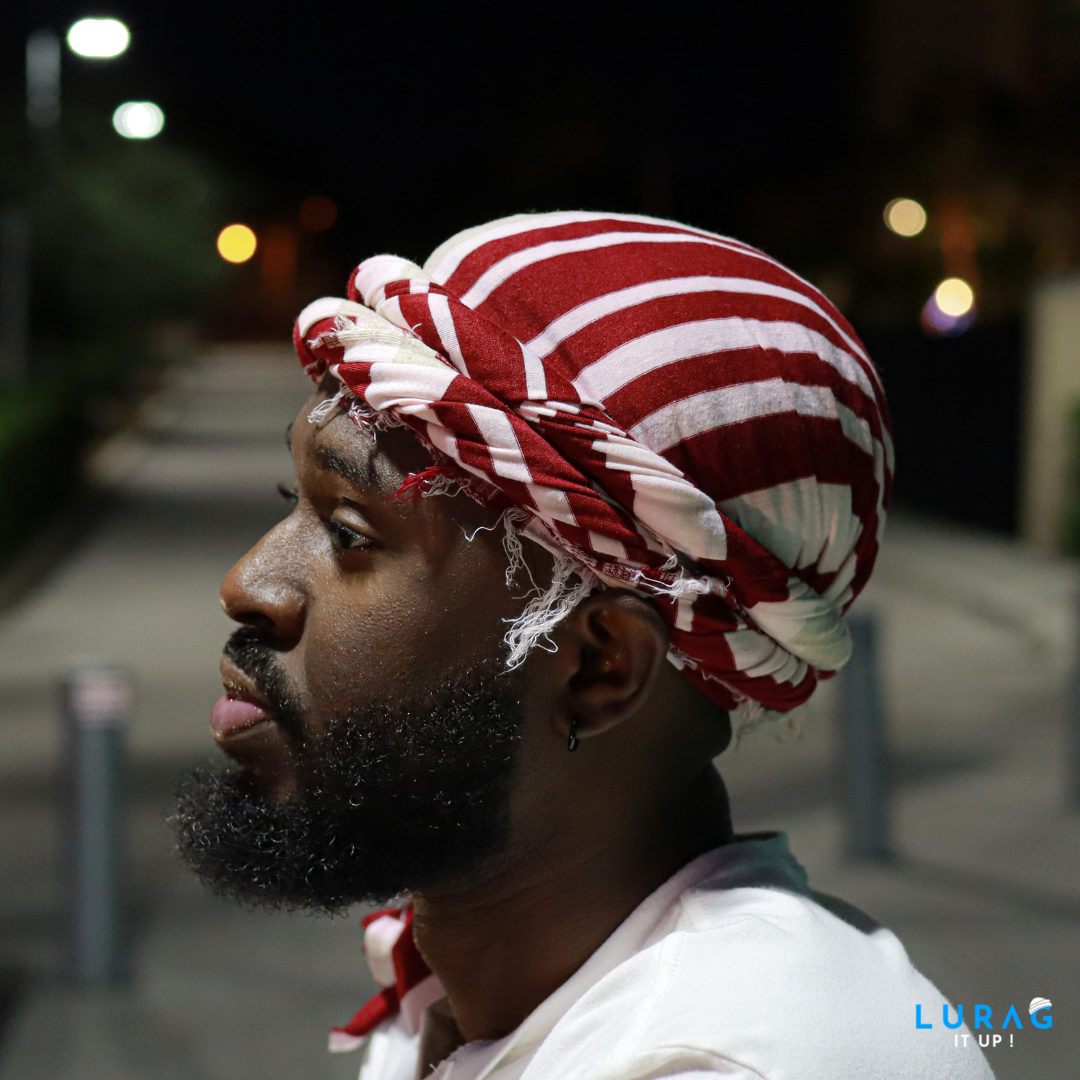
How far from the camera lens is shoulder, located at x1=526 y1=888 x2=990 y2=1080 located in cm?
125

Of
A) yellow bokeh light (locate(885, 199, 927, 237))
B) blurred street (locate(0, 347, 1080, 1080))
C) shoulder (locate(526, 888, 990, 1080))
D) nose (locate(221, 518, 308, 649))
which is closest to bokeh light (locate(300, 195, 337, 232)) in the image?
yellow bokeh light (locate(885, 199, 927, 237))

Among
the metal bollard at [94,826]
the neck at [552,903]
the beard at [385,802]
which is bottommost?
the metal bollard at [94,826]

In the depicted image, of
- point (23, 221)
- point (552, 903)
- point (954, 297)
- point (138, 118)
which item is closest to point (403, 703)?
point (552, 903)

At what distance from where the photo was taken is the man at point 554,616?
1415 mm

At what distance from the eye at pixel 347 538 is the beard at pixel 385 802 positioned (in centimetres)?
13

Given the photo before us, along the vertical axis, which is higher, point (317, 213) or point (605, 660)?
point (605, 660)

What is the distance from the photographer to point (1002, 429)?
59.4 feet

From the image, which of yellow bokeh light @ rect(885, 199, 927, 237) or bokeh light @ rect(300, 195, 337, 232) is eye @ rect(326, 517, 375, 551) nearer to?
yellow bokeh light @ rect(885, 199, 927, 237)

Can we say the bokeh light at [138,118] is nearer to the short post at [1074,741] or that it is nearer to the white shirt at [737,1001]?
the short post at [1074,741]

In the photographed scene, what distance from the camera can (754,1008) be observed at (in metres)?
1.27

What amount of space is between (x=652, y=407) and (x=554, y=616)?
205mm

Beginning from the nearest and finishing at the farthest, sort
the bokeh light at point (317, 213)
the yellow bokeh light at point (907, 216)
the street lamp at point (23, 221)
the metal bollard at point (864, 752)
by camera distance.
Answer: the metal bollard at point (864, 752) → the street lamp at point (23, 221) → the yellow bokeh light at point (907, 216) → the bokeh light at point (317, 213)

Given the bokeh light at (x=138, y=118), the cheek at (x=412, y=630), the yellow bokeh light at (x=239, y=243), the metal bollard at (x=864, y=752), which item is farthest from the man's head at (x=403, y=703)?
the yellow bokeh light at (x=239, y=243)

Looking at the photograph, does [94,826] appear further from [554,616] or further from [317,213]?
[317,213]
